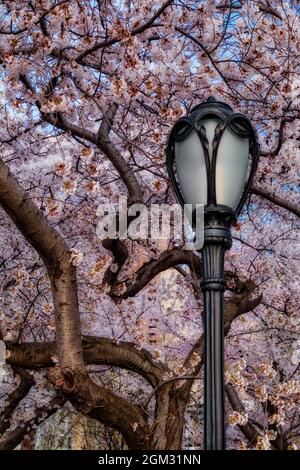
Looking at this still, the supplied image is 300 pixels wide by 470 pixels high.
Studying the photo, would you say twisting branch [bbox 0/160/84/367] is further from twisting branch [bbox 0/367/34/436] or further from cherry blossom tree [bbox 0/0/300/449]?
twisting branch [bbox 0/367/34/436]

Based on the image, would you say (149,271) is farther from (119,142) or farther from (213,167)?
(213,167)

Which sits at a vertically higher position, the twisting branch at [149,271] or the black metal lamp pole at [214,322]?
the twisting branch at [149,271]

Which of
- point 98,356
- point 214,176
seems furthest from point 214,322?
point 98,356

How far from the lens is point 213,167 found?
2.79 meters

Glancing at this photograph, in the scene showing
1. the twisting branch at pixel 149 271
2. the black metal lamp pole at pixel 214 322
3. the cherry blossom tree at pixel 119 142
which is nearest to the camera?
the black metal lamp pole at pixel 214 322

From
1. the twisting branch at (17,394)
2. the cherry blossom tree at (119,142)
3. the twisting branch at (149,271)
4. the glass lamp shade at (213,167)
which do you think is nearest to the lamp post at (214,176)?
the glass lamp shade at (213,167)

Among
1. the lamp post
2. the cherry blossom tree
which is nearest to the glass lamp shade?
the lamp post

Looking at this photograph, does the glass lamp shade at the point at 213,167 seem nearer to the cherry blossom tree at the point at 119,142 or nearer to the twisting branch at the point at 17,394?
the cherry blossom tree at the point at 119,142

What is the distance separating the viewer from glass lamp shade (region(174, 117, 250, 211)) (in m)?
2.81

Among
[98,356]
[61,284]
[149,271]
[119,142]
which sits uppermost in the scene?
[119,142]

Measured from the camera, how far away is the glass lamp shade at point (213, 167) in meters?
2.81

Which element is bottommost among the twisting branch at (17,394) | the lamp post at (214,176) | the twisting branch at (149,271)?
the lamp post at (214,176)

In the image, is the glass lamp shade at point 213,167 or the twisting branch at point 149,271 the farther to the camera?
the twisting branch at point 149,271
